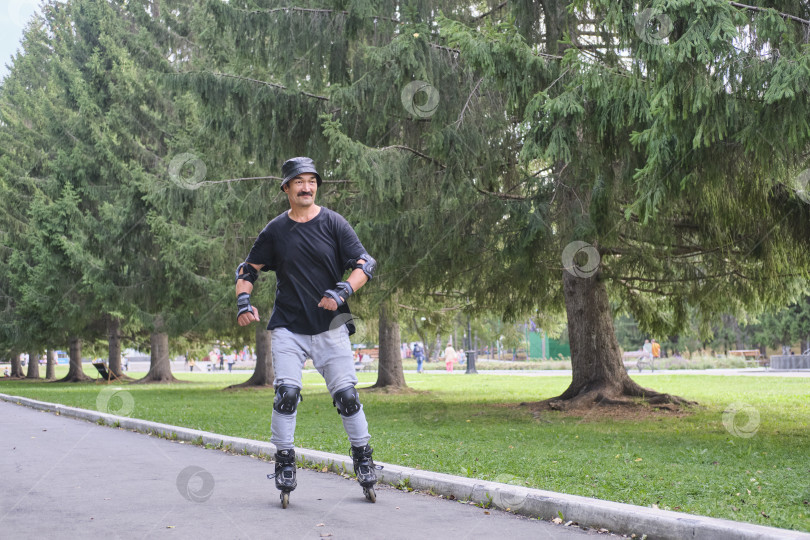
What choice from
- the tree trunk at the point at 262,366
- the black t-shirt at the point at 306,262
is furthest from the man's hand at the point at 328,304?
the tree trunk at the point at 262,366

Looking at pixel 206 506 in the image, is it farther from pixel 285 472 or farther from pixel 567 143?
pixel 567 143

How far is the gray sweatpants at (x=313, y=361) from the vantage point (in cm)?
A: 545

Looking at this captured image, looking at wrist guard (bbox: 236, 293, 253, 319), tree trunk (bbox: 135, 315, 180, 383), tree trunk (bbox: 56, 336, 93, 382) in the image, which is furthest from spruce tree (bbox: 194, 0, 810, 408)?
tree trunk (bbox: 56, 336, 93, 382)

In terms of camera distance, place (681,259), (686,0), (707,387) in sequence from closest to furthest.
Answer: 1. (686,0)
2. (681,259)
3. (707,387)

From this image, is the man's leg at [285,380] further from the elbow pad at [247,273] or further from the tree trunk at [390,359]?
the tree trunk at [390,359]

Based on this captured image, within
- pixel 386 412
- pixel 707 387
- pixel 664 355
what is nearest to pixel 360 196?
pixel 386 412

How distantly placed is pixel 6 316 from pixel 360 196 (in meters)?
27.4

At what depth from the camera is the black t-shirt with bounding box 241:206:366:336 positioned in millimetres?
5520

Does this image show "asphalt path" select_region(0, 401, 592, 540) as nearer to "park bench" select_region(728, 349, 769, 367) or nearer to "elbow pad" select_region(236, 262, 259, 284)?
"elbow pad" select_region(236, 262, 259, 284)

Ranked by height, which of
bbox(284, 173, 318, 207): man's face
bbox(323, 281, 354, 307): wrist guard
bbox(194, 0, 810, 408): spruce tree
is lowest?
bbox(323, 281, 354, 307): wrist guard

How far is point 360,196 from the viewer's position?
12.5m

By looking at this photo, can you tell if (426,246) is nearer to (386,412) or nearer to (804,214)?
(386,412)

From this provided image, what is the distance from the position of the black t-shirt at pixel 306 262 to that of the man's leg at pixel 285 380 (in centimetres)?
8

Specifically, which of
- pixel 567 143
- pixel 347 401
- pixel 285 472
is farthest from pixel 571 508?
pixel 567 143
